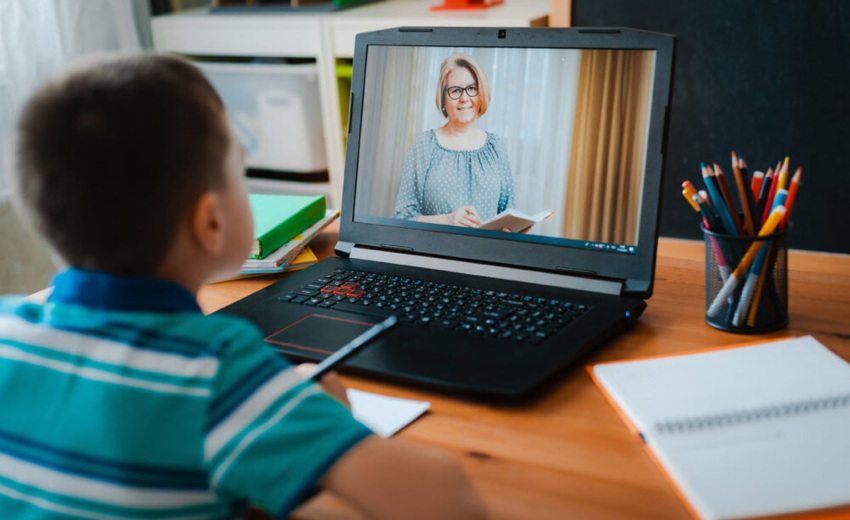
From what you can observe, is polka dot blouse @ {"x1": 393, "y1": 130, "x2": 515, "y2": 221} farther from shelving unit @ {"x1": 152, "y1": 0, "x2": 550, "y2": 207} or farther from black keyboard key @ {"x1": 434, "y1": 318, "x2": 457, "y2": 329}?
shelving unit @ {"x1": 152, "y1": 0, "x2": 550, "y2": 207}

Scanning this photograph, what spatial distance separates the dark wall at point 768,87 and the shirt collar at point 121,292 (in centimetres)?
138

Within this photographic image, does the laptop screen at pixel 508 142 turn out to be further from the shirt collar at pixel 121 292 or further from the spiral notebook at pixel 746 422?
the shirt collar at pixel 121 292

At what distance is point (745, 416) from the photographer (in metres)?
0.62

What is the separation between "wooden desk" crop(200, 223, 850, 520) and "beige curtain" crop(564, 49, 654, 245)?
0.37ft

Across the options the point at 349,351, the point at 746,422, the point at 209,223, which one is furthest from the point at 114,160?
the point at 746,422

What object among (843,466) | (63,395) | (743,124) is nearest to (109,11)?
(743,124)

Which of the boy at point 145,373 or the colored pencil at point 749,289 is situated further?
the colored pencil at point 749,289

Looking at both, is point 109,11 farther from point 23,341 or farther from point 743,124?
point 23,341

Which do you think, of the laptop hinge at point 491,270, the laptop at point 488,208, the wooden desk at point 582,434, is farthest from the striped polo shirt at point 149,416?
the laptop hinge at point 491,270

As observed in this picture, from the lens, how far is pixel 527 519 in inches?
21.2

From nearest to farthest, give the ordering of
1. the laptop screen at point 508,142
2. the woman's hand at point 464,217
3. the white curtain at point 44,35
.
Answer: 1. the laptop screen at point 508,142
2. the woman's hand at point 464,217
3. the white curtain at point 44,35

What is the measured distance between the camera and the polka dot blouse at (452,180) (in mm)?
931

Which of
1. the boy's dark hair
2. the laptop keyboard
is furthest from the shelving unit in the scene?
the boy's dark hair

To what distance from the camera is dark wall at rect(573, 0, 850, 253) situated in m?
1.57
